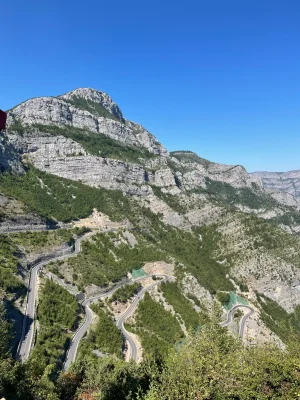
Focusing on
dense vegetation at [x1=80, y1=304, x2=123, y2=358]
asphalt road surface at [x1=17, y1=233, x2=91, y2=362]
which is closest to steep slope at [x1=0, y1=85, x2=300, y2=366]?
asphalt road surface at [x1=17, y1=233, x2=91, y2=362]

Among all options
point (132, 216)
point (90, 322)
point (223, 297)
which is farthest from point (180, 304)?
point (132, 216)

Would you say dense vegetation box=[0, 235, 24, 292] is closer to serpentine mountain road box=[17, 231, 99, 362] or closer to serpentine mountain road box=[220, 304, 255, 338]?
serpentine mountain road box=[17, 231, 99, 362]

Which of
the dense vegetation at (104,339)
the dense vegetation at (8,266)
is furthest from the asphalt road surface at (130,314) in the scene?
the dense vegetation at (8,266)

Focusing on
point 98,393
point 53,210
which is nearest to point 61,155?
point 53,210

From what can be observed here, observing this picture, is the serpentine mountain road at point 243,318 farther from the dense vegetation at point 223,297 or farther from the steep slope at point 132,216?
the steep slope at point 132,216

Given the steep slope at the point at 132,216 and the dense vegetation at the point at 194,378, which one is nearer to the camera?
the dense vegetation at the point at 194,378

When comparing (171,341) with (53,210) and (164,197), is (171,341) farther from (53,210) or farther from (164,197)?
(164,197)

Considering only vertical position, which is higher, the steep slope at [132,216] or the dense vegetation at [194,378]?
the steep slope at [132,216]
